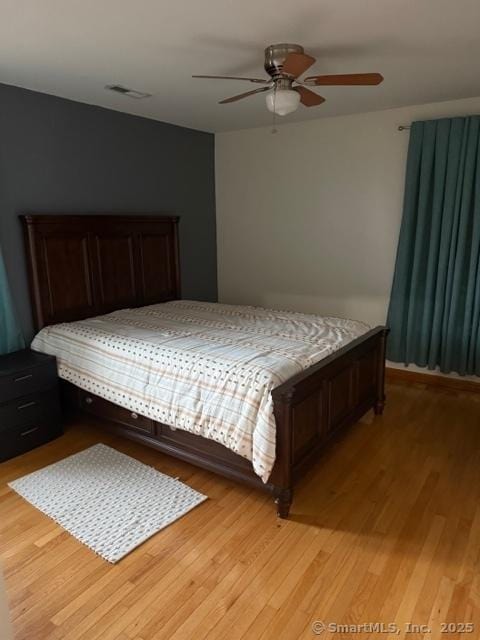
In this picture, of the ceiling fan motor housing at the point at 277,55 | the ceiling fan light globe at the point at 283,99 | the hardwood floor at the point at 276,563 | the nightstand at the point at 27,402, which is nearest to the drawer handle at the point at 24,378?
the nightstand at the point at 27,402

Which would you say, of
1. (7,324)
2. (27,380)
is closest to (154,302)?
(7,324)

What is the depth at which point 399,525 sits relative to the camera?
2199mm

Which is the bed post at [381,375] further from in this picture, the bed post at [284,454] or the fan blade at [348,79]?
the fan blade at [348,79]

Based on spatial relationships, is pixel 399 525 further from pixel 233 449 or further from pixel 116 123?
pixel 116 123

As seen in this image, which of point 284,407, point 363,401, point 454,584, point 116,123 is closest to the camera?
point 454,584

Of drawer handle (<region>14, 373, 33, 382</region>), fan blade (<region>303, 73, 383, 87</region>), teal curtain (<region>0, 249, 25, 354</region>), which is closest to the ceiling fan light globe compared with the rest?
fan blade (<region>303, 73, 383, 87</region>)

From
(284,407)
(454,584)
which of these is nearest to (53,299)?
(284,407)

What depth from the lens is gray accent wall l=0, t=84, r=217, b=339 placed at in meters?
3.15

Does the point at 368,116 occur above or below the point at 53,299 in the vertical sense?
above

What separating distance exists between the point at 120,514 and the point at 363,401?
70.5 inches

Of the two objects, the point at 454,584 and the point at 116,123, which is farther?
the point at 116,123

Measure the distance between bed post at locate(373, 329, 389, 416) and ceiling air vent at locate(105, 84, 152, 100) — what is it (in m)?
2.57

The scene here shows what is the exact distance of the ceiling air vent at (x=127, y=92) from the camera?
310 centimetres

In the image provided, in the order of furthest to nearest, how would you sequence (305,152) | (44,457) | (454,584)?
(305,152) → (44,457) → (454,584)
